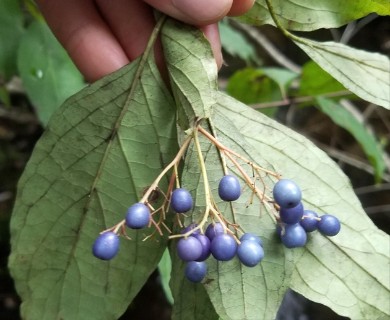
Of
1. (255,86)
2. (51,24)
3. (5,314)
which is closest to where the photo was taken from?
(51,24)

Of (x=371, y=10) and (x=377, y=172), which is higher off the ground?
(x=371, y=10)

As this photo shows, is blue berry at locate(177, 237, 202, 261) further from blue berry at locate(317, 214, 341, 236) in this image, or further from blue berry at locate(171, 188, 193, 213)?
blue berry at locate(317, 214, 341, 236)

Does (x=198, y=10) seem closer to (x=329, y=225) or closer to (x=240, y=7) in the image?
(x=240, y=7)

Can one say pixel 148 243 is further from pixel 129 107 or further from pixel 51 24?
pixel 51 24

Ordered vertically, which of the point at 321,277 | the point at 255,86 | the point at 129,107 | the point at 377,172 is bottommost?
the point at 377,172

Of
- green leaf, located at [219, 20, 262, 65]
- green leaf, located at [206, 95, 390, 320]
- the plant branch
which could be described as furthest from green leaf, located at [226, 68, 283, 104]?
green leaf, located at [206, 95, 390, 320]

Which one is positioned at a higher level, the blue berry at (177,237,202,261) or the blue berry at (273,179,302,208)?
the blue berry at (177,237,202,261)

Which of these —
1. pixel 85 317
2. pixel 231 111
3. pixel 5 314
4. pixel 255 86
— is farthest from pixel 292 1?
pixel 5 314

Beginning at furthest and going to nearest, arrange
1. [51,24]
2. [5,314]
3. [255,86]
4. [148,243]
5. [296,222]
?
[5,314], [255,86], [51,24], [148,243], [296,222]
